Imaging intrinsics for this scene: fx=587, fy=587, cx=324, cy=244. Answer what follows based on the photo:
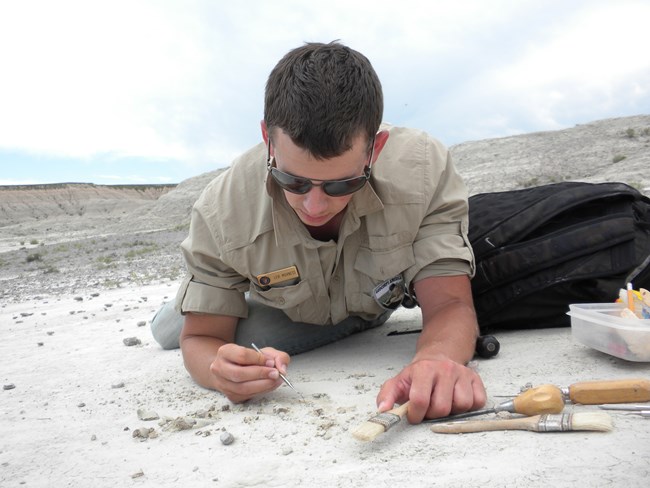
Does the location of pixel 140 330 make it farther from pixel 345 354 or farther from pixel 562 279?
pixel 562 279

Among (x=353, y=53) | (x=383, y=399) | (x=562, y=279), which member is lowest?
(x=383, y=399)

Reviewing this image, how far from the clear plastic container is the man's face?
1.13 m

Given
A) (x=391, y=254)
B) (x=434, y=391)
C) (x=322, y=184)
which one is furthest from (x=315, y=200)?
(x=434, y=391)

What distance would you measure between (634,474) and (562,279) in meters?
1.48

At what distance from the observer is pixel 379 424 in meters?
1.73

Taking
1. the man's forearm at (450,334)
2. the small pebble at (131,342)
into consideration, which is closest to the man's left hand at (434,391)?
the man's forearm at (450,334)

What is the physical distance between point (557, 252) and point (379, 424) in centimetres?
149

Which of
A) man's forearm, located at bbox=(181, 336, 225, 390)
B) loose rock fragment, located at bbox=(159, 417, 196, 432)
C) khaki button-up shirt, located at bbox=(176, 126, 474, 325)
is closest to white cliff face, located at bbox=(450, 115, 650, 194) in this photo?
khaki button-up shirt, located at bbox=(176, 126, 474, 325)

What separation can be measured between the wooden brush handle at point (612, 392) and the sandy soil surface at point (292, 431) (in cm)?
5

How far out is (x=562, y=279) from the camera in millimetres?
2777

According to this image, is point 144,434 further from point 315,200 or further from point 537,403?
point 537,403

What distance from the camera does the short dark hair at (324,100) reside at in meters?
2.00

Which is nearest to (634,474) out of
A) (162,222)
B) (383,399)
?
(383,399)

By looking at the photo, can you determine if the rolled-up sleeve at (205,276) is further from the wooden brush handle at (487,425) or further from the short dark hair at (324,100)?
the wooden brush handle at (487,425)
